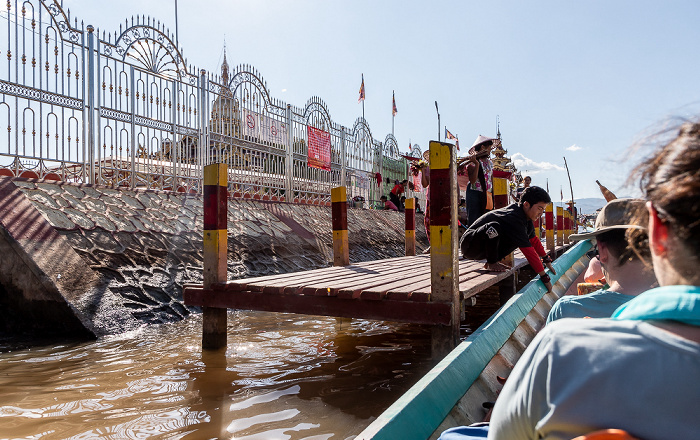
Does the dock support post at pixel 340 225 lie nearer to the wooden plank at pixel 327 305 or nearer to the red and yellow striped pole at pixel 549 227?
the wooden plank at pixel 327 305

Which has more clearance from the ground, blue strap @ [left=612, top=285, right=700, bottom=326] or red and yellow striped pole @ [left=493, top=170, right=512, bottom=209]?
red and yellow striped pole @ [left=493, top=170, right=512, bottom=209]

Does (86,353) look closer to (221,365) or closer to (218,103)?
(221,365)

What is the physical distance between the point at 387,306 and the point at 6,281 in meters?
3.46

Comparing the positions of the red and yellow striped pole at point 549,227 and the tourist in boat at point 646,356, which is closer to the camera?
the tourist in boat at point 646,356

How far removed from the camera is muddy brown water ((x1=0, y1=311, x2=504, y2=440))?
7.92 feet

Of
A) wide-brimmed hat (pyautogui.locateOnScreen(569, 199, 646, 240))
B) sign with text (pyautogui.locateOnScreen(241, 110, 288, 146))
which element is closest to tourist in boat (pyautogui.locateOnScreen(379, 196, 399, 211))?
sign with text (pyautogui.locateOnScreen(241, 110, 288, 146))

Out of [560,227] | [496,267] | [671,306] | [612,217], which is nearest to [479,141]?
[496,267]

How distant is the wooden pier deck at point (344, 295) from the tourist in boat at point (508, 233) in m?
0.33

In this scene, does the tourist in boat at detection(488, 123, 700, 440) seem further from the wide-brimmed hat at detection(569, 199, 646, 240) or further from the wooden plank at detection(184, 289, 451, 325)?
the wooden plank at detection(184, 289, 451, 325)

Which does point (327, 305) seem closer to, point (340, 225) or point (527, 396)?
point (340, 225)

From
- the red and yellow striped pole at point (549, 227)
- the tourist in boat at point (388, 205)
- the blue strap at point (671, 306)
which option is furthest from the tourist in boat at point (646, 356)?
the tourist in boat at point (388, 205)

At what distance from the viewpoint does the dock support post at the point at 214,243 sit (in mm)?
3889

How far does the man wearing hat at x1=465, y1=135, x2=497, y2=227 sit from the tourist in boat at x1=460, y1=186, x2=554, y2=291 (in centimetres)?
138

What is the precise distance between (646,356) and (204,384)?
2863mm
